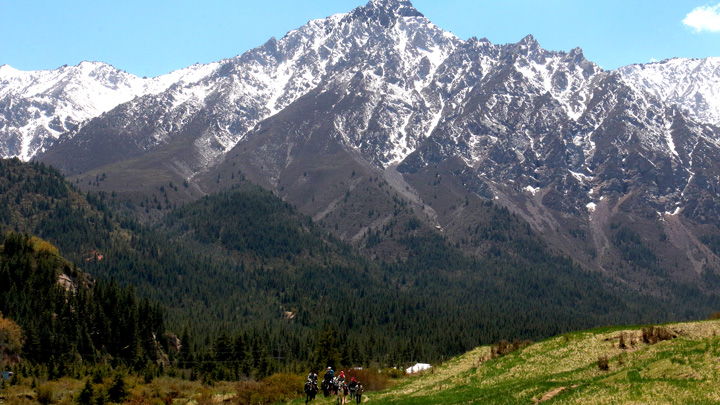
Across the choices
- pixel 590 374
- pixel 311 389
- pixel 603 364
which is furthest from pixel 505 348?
pixel 590 374

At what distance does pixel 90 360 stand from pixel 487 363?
290 ft

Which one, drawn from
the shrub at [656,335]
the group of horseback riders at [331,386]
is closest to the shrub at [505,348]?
the group of horseback riders at [331,386]

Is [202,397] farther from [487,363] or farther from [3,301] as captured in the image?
[3,301]

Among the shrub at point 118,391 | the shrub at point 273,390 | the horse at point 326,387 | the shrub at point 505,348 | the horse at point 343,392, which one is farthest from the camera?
the shrub at point 118,391

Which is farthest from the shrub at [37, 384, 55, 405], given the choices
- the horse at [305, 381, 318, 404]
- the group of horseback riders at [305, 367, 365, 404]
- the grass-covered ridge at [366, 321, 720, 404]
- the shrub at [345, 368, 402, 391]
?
the grass-covered ridge at [366, 321, 720, 404]

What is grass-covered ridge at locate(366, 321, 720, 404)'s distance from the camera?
143 ft

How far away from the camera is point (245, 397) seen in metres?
85.1

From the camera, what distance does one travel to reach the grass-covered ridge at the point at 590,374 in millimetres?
43719

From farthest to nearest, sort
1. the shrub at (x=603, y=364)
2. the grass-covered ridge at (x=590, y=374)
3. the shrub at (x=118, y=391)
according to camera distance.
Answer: the shrub at (x=118, y=391) < the shrub at (x=603, y=364) < the grass-covered ridge at (x=590, y=374)

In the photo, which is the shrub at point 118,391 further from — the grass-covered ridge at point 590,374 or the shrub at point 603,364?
the shrub at point 603,364

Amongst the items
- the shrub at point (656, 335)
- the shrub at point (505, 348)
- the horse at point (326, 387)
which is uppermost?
the shrub at point (656, 335)

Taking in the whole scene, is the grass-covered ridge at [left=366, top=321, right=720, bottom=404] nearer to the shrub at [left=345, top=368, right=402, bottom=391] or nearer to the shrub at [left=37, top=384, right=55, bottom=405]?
the shrub at [left=345, top=368, right=402, bottom=391]

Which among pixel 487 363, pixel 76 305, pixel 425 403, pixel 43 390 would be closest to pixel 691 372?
pixel 425 403

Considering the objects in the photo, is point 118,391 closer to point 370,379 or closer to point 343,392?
point 370,379
